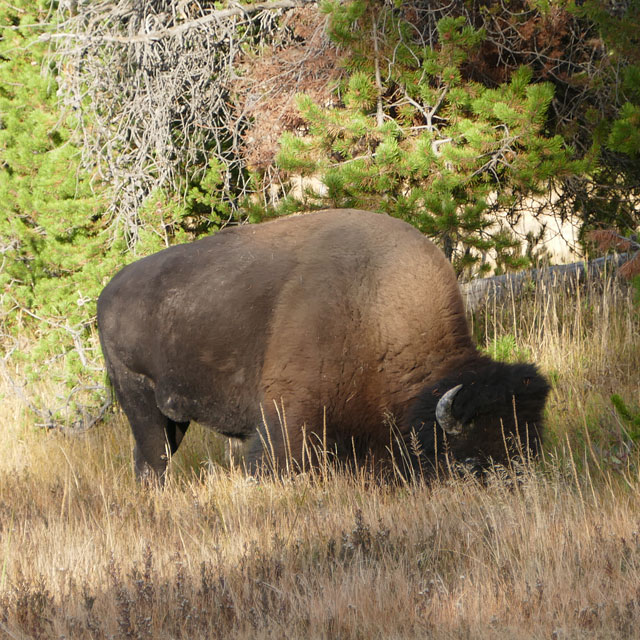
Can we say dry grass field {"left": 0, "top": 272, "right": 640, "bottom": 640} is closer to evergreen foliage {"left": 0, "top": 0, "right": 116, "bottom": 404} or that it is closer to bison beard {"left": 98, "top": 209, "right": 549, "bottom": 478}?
bison beard {"left": 98, "top": 209, "right": 549, "bottom": 478}

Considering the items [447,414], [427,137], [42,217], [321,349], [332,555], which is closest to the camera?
[332,555]

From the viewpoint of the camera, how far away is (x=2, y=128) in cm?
989

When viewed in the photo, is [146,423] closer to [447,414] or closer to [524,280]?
[447,414]

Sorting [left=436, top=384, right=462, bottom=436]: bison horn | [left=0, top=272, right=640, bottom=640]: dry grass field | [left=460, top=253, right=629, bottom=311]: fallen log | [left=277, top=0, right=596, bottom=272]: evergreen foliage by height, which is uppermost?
[left=277, top=0, right=596, bottom=272]: evergreen foliage

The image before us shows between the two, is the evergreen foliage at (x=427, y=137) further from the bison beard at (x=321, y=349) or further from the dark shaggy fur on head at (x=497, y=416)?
the dark shaggy fur on head at (x=497, y=416)

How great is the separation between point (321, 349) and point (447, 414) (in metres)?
Answer: 0.91

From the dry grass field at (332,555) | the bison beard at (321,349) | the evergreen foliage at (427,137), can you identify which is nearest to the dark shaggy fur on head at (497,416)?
the bison beard at (321,349)

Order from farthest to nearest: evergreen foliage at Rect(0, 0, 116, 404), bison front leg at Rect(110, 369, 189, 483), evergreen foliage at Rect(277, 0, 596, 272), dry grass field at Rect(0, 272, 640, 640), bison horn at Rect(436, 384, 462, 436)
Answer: evergreen foliage at Rect(0, 0, 116, 404), evergreen foliage at Rect(277, 0, 596, 272), bison front leg at Rect(110, 369, 189, 483), bison horn at Rect(436, 384, 462, 436), dry grass field at Rect(0, 272, 640, 640)

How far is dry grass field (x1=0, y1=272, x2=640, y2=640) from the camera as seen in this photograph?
302 cm

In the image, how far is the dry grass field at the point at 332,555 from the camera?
302 centimetres

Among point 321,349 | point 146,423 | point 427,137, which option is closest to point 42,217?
point 146,423

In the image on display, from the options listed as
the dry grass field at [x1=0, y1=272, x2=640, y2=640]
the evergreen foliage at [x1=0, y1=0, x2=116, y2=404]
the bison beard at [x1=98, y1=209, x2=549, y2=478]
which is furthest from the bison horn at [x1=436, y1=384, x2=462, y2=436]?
the evergreen foliage at [x1=0, y1=0, x2=116, y2=404]

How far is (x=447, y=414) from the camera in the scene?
14.2 feet

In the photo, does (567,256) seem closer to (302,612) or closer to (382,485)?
(382,485)
